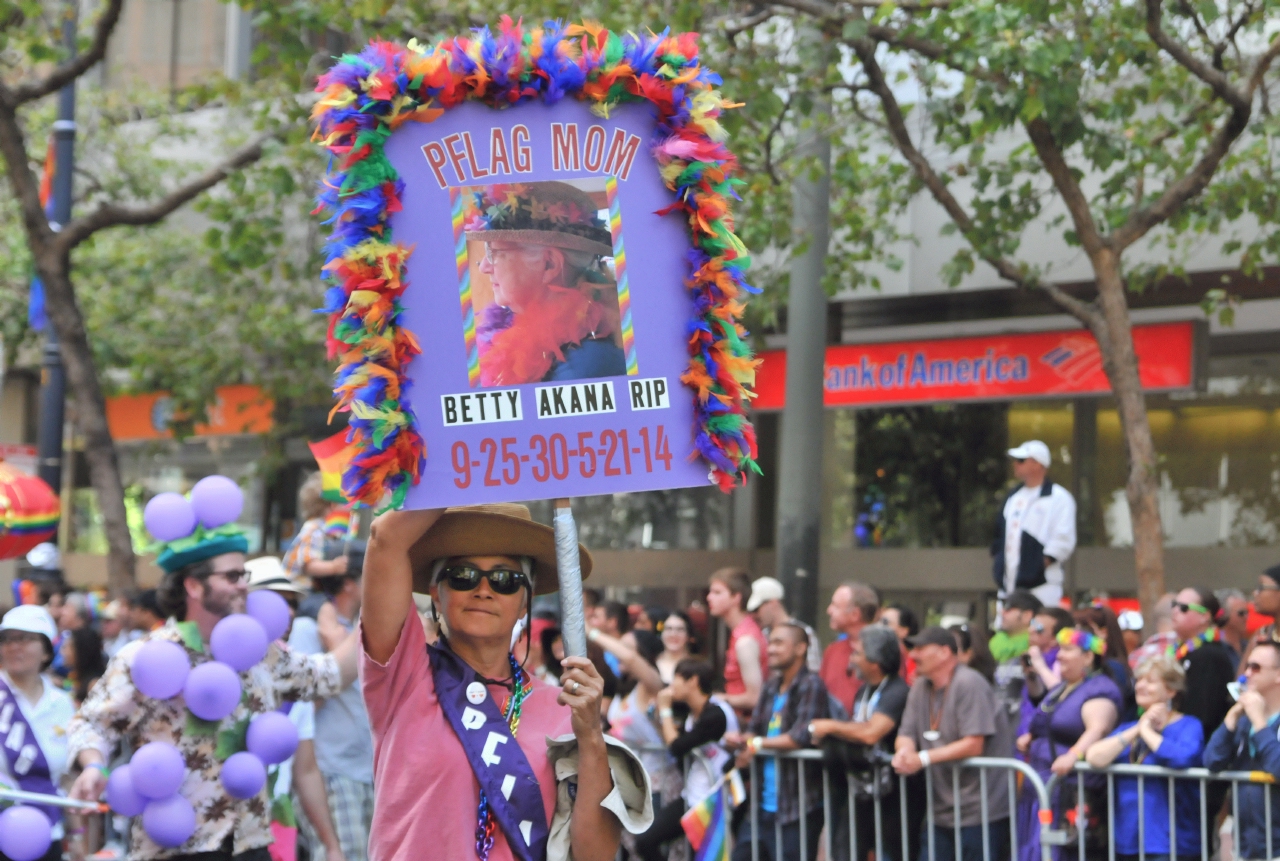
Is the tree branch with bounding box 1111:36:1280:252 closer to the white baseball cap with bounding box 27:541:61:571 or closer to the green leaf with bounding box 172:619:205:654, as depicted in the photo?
the green leaf with bounding box 172:619:205:654

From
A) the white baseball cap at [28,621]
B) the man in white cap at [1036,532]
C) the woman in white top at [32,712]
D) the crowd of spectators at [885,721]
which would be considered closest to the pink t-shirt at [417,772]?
the crowd of spectators at [885,721]

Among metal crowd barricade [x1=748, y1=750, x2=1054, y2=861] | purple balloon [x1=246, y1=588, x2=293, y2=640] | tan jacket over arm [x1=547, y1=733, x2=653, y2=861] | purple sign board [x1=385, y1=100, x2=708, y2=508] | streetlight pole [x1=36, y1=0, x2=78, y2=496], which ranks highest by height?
streetlight pole [x1=36, y1=0, x2=78, y2=496]

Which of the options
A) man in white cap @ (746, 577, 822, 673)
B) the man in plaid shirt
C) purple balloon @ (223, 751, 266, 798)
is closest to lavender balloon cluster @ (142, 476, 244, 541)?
purple balloon @ (223, 751, 266, 798)

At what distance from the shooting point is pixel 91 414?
1129 centimetres

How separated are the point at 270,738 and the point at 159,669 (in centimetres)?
53

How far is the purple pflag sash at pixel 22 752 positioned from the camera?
6.75 metres

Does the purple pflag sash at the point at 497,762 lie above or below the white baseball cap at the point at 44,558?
below

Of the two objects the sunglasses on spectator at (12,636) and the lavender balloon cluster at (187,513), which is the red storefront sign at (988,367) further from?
the lavender balloon cluster at (187,513)

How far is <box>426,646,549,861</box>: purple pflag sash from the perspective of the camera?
3.50 m

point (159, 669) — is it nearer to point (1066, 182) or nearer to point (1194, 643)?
point (1194, 643)

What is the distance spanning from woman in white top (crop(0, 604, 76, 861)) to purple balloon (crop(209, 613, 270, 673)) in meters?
1.54

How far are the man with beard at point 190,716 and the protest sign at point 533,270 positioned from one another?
104 inches

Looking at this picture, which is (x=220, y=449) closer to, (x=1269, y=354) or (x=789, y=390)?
(x=789, y=390)

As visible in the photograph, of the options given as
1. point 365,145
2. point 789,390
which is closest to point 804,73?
point 789,390
